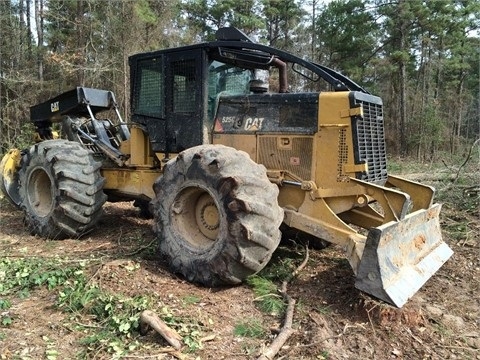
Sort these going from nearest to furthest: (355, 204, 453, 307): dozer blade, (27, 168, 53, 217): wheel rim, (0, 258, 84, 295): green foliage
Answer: (355, 204, 453, 307): dozer blade < (0, 258, 84, 295): green foliage < (27, 168, 53, 217): wheel rim

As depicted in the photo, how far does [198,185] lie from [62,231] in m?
2.52

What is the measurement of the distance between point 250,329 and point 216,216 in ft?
4.66

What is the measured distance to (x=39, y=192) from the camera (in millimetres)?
6508

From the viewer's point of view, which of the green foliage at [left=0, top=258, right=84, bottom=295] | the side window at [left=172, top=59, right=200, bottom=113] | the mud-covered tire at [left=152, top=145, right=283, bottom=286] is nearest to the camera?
the mud-covered tire at [left=152, top=145, right=283, bottom=286]

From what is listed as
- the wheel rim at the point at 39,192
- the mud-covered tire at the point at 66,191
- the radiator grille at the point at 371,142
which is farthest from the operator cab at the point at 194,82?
the wheel rim at the point at 39,192

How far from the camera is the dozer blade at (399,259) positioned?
3.55 meters

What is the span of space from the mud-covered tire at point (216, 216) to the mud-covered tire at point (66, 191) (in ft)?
5.03

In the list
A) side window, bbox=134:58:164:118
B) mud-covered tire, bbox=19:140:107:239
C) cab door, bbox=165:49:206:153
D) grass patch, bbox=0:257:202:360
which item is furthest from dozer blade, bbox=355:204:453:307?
mud-covered tire, bbox=19:140:107:239

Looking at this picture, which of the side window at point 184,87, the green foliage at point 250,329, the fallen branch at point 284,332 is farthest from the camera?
the side window at point 184,87

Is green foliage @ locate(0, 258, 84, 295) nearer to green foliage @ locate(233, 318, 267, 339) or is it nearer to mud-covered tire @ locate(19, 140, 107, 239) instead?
mud-covered tire @ locate(19, 140, 107, 239)

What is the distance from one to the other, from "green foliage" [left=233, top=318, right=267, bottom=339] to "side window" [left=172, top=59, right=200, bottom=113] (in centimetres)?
269

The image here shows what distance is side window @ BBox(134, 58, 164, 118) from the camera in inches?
220

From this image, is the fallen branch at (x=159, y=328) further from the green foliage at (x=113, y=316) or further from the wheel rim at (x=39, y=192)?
the wheel rim at (x=39, y=192)

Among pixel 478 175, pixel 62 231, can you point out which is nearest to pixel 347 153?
pixel 62 231
